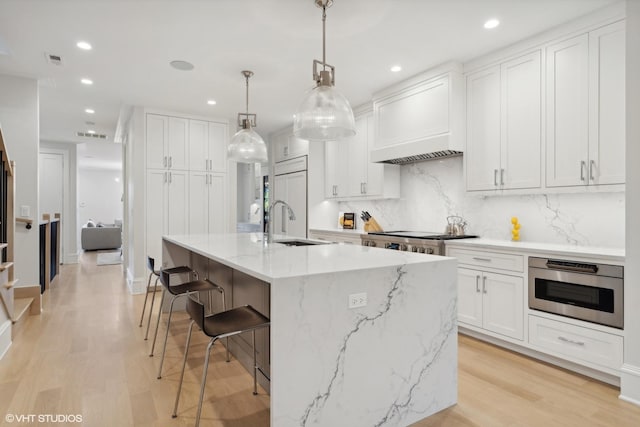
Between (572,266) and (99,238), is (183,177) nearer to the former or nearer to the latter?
(572,266)

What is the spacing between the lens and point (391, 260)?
6.47ft

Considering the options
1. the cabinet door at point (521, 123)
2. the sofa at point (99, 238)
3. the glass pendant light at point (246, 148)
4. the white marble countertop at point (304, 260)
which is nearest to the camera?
the white marble countertop at point (304, 260)

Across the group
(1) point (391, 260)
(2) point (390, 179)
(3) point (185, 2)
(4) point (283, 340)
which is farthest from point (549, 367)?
(3) point (185, 2)

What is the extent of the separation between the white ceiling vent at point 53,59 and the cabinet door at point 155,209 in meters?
1.76

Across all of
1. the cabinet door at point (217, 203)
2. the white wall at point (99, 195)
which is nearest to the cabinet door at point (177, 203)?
the cabinet door at point (217, 203)

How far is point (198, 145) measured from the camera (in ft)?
17.9

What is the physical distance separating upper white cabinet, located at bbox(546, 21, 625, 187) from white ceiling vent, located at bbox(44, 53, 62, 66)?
14.2 feet

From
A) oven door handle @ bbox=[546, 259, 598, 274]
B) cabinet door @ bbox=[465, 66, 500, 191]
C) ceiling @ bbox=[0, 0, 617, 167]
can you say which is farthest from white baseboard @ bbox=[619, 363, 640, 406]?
ceiling @ bbox=[0, 0, 617, 167]

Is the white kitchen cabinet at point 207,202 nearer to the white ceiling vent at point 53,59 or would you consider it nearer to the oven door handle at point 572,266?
the white ceiling vent at point 53,59

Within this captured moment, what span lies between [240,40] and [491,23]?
2016 millimetres

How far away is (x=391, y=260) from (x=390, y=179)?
2683 mm

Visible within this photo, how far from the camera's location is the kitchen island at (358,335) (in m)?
1.54

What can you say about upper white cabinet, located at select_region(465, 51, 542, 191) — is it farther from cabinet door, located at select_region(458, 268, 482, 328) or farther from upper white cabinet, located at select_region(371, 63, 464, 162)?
cabinet door, located at select_region(458, 268, 482, 328)

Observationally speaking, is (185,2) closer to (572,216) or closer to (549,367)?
(572,216)
